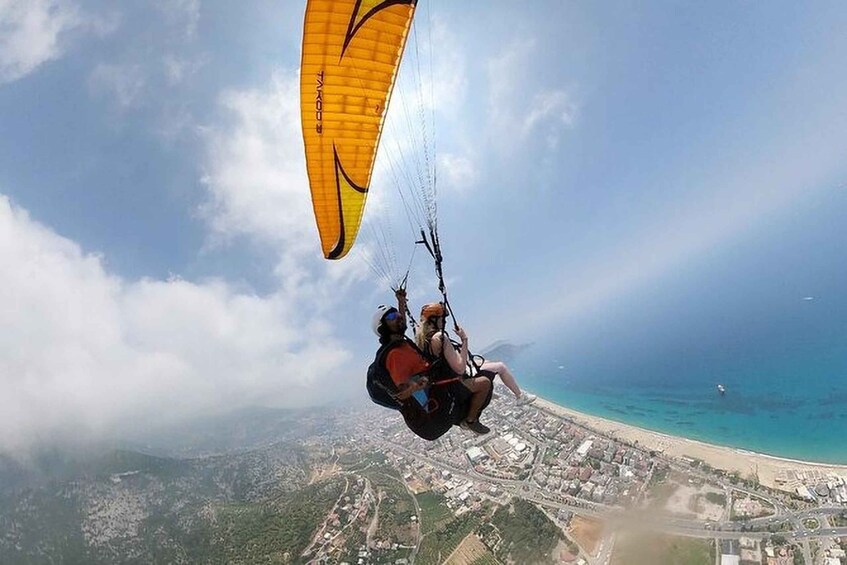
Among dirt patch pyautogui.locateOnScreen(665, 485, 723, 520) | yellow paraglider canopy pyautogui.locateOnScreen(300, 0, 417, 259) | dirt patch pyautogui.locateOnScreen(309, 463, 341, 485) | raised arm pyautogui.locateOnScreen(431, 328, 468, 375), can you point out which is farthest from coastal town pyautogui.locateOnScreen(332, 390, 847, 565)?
yellow paraglider canopy pyautogui.locateOnScreen(300, 0, 417, 259)

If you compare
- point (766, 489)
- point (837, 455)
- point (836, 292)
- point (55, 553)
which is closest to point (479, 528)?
point (766, 489)

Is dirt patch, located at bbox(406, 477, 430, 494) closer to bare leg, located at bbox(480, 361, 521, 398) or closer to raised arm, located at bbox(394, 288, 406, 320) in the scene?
bare leg, located at bbox(480, 361, 521, 398)

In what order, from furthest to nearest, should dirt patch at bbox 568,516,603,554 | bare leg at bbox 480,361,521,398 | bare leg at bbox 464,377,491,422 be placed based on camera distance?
1. dirt patch at bbox 568,516,603,554
2. bare leg at bbox 480,361,521,398
3. bare leg at bbox 464,377,491,422

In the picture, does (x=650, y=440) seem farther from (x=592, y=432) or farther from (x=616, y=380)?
(x=616, y=380)

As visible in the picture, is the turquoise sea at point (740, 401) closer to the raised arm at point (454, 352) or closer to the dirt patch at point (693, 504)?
the dirt patch at point (693, 504)

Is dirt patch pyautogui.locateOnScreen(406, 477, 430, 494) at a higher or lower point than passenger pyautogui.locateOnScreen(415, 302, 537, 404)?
lower

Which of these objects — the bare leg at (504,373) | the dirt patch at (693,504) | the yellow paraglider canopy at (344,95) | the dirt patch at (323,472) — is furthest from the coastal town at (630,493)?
the yellow paraglider canopy at (344,95)

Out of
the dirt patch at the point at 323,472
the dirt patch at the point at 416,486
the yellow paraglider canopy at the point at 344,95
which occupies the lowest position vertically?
the dirt patch at the point at 323,472
